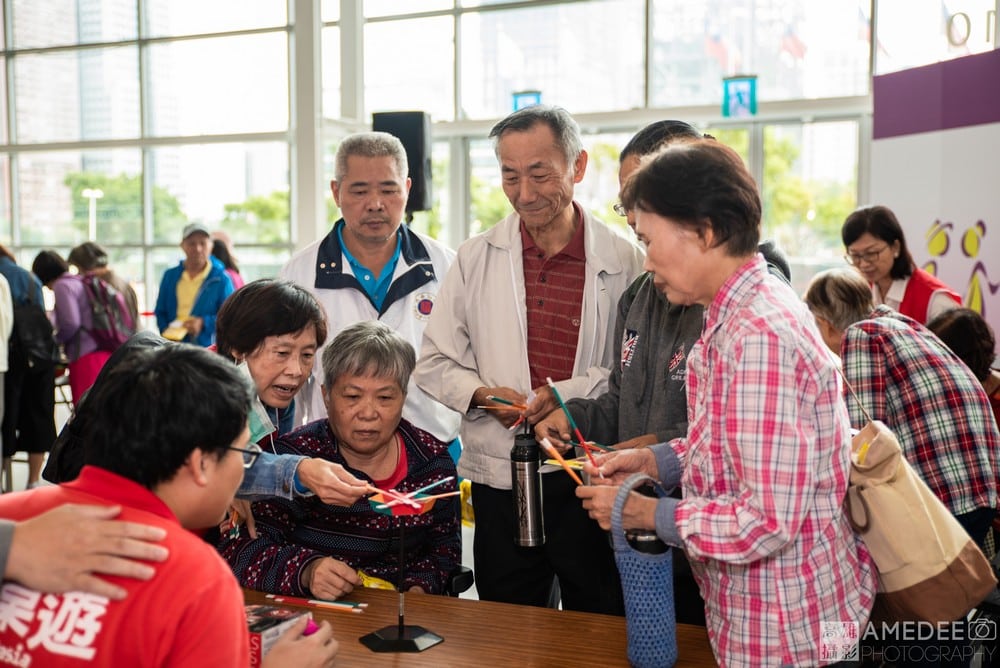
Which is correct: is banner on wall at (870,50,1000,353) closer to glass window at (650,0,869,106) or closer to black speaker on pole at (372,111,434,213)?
glass window at (650,0,869,106)

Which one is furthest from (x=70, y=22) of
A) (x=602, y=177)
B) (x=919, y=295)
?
(x=919, y=295)

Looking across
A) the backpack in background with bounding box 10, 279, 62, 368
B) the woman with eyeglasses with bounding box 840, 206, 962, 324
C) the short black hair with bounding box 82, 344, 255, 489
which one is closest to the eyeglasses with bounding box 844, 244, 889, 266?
the woman with eyeglasses with bounding box 840, 206, 962, 324

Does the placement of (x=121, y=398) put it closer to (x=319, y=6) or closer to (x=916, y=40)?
(x=916, y=40)

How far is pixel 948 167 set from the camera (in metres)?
5.52

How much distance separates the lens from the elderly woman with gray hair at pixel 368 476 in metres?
2.40

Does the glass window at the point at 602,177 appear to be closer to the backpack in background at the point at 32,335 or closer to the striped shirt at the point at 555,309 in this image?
the backpack in background at the point at 32,335

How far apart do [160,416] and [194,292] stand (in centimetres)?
659

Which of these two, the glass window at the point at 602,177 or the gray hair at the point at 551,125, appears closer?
the gray hair at the point at 551,125

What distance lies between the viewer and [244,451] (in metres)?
1.54

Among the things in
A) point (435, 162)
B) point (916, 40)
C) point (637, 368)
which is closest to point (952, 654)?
point (637, 368)

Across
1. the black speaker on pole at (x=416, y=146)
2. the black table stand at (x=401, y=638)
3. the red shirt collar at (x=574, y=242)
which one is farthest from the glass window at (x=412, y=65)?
the black table stand at (x=401, y=638)

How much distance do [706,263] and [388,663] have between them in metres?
0.94

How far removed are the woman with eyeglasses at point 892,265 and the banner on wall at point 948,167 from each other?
1.95 feet

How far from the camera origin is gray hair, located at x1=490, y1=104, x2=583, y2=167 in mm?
2783
